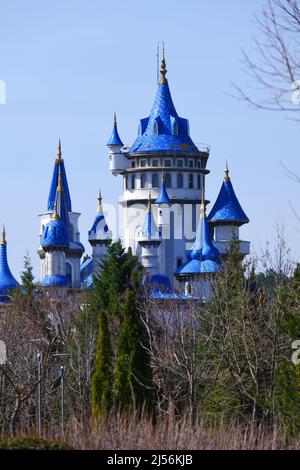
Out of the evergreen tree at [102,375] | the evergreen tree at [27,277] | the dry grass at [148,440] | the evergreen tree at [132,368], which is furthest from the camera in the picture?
the evergreen tree at [27,277]

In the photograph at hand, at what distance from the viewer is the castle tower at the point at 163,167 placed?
83562 millimetres

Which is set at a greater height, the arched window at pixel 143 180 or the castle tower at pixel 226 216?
the arched window at pixel 143 180

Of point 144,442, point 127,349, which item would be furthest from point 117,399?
point 144,442

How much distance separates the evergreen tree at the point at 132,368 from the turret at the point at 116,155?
166 feet

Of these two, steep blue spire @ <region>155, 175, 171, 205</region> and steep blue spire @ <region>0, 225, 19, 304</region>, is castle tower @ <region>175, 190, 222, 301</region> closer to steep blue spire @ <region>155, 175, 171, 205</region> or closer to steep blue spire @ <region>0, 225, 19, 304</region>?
steep blue spire @ <region>155, 175, 171, 205</region>

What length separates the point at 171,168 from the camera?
8400 cm

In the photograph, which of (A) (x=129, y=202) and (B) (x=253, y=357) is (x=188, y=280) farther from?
(B) (x=253, y=357)

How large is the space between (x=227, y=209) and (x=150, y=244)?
4239mm

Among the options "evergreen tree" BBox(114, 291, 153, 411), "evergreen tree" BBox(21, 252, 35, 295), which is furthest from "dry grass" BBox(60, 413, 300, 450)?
"evergreen tree" BBox(21, 252, 35, 295)

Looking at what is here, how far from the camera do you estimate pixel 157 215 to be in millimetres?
83500

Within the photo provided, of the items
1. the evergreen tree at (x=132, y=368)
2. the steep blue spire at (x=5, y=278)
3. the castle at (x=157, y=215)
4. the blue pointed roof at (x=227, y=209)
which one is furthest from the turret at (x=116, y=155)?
the evergreen tree at (x=132, y=368)

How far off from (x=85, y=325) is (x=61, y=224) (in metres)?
31.0

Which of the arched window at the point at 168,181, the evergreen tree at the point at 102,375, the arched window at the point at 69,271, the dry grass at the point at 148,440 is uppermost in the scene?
the arched window at the point at 168,181

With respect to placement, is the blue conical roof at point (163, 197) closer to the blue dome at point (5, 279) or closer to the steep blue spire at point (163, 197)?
the steep blue spire at point (163, 197)
